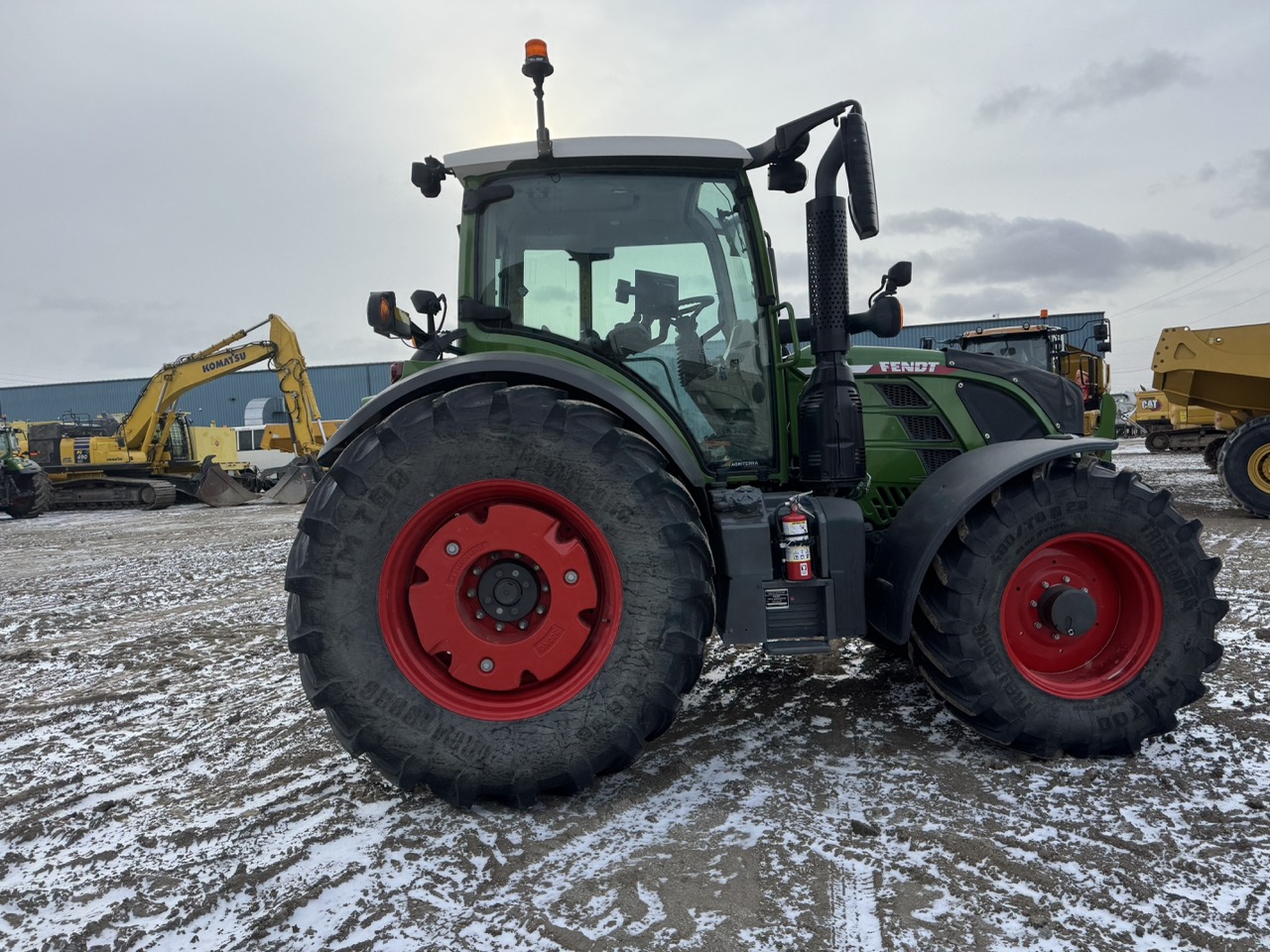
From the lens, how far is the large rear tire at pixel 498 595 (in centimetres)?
246

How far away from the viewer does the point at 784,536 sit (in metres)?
2.77

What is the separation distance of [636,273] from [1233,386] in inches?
393

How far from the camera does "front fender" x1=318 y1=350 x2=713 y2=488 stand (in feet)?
8.59

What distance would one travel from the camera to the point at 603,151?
9.42ft

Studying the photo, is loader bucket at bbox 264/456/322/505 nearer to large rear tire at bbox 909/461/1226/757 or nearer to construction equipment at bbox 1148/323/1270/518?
construction equipment at bbox 1148/323/1270/518

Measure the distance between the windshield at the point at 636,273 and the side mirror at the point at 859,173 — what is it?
0.50 metres

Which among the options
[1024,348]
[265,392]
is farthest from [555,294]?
[265,392]

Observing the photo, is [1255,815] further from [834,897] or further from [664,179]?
[664,179]

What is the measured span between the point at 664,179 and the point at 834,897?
96.0 inches

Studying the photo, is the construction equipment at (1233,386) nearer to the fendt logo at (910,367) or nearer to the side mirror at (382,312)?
the fendt logo at (910,367)

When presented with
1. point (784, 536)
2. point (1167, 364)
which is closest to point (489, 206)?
Result: point (784, 536)

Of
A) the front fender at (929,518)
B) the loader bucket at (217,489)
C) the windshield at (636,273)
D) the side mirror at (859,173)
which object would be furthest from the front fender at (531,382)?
the loader bucket at (217,489)

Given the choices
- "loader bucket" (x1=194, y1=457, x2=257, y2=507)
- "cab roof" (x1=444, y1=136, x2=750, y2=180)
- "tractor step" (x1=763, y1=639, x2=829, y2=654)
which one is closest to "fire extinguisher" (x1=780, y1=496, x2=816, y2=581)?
"tractor step" (x1=763, y1=639, x2=829, y2=654)

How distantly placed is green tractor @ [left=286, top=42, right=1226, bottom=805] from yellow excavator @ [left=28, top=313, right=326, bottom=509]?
15.6 meters
